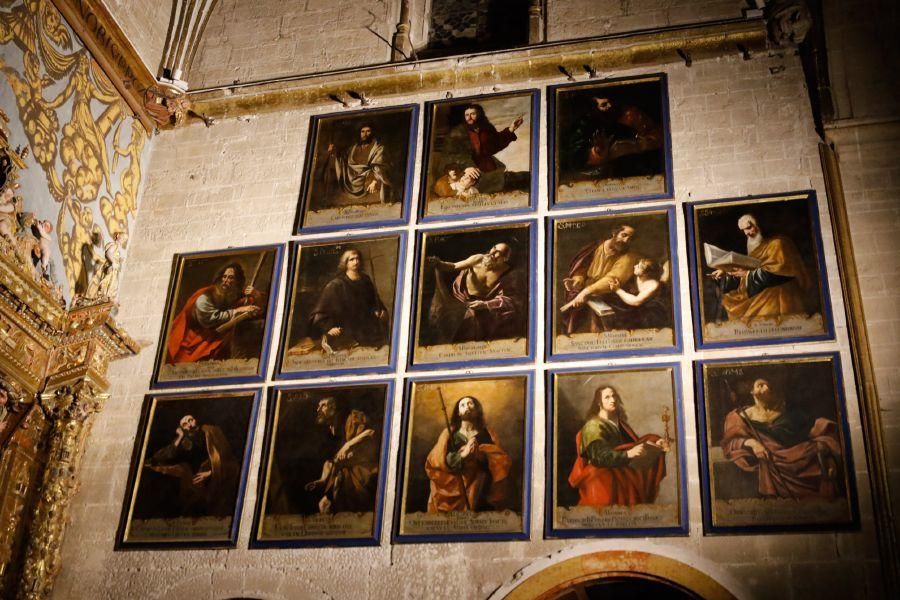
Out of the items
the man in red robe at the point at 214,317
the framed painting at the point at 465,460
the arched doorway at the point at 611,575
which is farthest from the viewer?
the man in red robe at the point at 214,317

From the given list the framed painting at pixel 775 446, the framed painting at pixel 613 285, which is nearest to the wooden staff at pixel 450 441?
the framed painting at pixel 613 285

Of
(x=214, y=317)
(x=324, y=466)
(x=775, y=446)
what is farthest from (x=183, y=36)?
(x=775, y=446)

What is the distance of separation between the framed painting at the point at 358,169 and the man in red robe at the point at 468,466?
250 centimetres

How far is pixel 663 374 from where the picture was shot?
32.0 feet

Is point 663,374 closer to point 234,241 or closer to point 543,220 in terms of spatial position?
point 543,220

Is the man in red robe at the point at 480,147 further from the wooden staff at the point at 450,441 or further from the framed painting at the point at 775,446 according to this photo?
the framed painting at the point at 775,446

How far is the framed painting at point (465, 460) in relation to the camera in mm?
9430

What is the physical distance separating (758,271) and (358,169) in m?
4.42

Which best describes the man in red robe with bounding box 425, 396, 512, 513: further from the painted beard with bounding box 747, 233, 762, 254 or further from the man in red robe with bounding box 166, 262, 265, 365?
the painted beard with bounding box 747, 233, 762, 254

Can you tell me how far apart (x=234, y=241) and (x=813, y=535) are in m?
6.54

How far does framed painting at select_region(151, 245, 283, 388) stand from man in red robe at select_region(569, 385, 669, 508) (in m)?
3.31

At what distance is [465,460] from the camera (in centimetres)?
975

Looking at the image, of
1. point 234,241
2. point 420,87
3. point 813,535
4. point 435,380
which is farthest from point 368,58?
point 813,535

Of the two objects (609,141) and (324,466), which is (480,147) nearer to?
(609,141)
